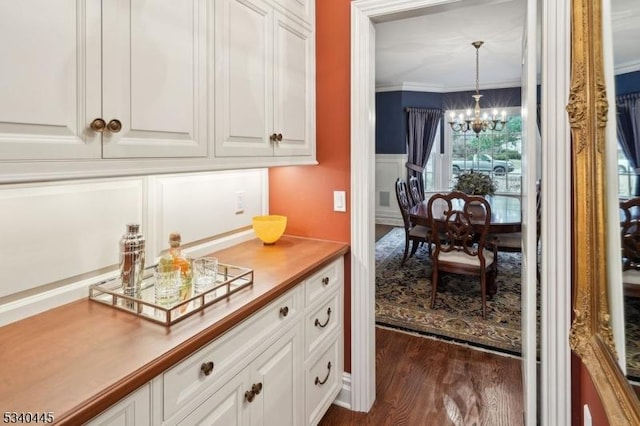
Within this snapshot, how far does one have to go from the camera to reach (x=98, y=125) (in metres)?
1.04

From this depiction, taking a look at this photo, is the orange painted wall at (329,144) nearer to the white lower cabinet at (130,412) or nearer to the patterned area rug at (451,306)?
the patterned area rug at (451,306)

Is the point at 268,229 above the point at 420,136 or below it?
below

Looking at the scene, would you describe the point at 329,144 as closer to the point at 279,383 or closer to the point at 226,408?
the point at 279,383

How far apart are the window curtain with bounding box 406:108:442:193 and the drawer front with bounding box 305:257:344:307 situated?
5372 millimetres

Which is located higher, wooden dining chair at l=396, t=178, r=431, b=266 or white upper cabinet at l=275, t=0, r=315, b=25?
white upper cabinet at l=275, t=0, r=315, b=25

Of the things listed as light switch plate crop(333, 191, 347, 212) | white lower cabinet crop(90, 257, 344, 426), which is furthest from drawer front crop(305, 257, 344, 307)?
light switch plate crop(333, 191, 347, 212)

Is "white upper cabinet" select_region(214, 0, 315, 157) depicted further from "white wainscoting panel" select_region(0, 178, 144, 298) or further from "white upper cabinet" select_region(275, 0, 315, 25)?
"white wainscoting panel" select_region(0, 178, 144, 298)

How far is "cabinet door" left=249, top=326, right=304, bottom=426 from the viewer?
1390 millimetres

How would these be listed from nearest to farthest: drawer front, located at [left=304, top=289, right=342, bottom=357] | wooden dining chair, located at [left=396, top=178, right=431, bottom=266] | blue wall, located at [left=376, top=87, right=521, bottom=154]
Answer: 1. drawer front, located at [left=304, top=289, right=342, bottom=357]
2. wooden dining chair, located at [left=396, top=178, right=431, bottom=266]
3. blue wall, located at [left=376, top=87, right=521, bottom=154]


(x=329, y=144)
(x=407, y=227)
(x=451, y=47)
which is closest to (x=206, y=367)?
(x=329, y=144)

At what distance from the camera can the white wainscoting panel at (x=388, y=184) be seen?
7.16 m

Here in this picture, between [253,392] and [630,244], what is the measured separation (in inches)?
46.6

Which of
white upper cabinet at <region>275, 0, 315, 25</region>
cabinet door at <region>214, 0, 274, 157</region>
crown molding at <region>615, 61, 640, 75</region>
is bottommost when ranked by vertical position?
crown molding at <region>615, 61, 640, 75</region>

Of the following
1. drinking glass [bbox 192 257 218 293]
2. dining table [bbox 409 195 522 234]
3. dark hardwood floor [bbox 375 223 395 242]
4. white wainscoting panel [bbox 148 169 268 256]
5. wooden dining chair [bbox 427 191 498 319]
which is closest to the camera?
drinking glass [bbox 192 257 218 293]
